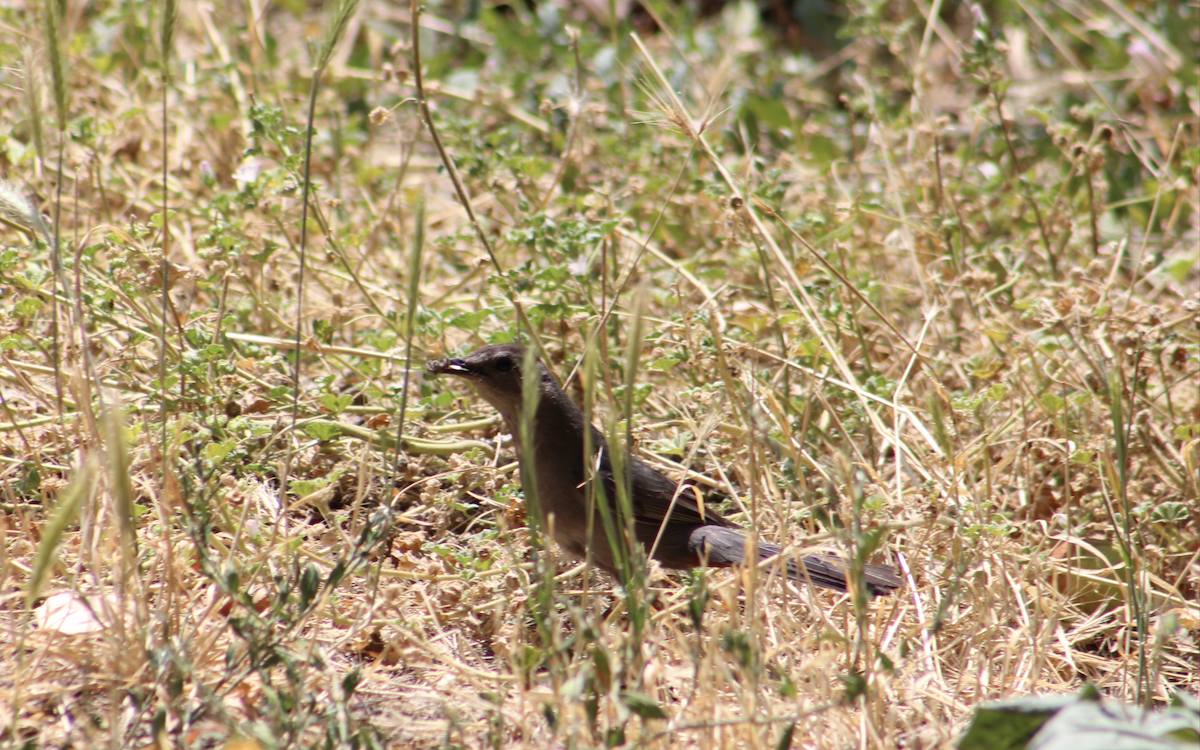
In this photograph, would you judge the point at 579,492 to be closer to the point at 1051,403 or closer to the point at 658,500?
the point at 658,500

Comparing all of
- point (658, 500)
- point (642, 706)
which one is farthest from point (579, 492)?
point (642, 706)

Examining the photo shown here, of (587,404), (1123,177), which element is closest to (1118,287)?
(1123,177)

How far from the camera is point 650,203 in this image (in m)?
5.55

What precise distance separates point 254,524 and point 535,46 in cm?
458

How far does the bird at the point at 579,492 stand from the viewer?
372cm

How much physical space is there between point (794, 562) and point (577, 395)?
1.40 metres

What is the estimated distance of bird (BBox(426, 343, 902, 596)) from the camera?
12.2ft

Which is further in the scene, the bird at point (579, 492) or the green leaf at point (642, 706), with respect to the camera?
the bird at point (579, 492)

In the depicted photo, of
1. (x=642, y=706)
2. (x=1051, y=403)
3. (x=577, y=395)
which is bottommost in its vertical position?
(x=642, y=706)

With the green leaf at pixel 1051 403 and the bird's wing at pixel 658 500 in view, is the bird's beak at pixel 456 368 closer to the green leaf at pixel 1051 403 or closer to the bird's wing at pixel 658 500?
the bird's wing at pixel 658 500

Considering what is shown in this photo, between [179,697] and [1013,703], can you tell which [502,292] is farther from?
[1013,703]

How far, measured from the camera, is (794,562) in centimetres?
341

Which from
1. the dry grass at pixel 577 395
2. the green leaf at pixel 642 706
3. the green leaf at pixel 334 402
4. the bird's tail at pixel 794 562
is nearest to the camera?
the green leaf at pixel 642 706

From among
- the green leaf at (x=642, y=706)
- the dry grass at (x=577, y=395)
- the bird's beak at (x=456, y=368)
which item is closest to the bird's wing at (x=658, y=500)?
the dry grass at (x=577, y=395)
